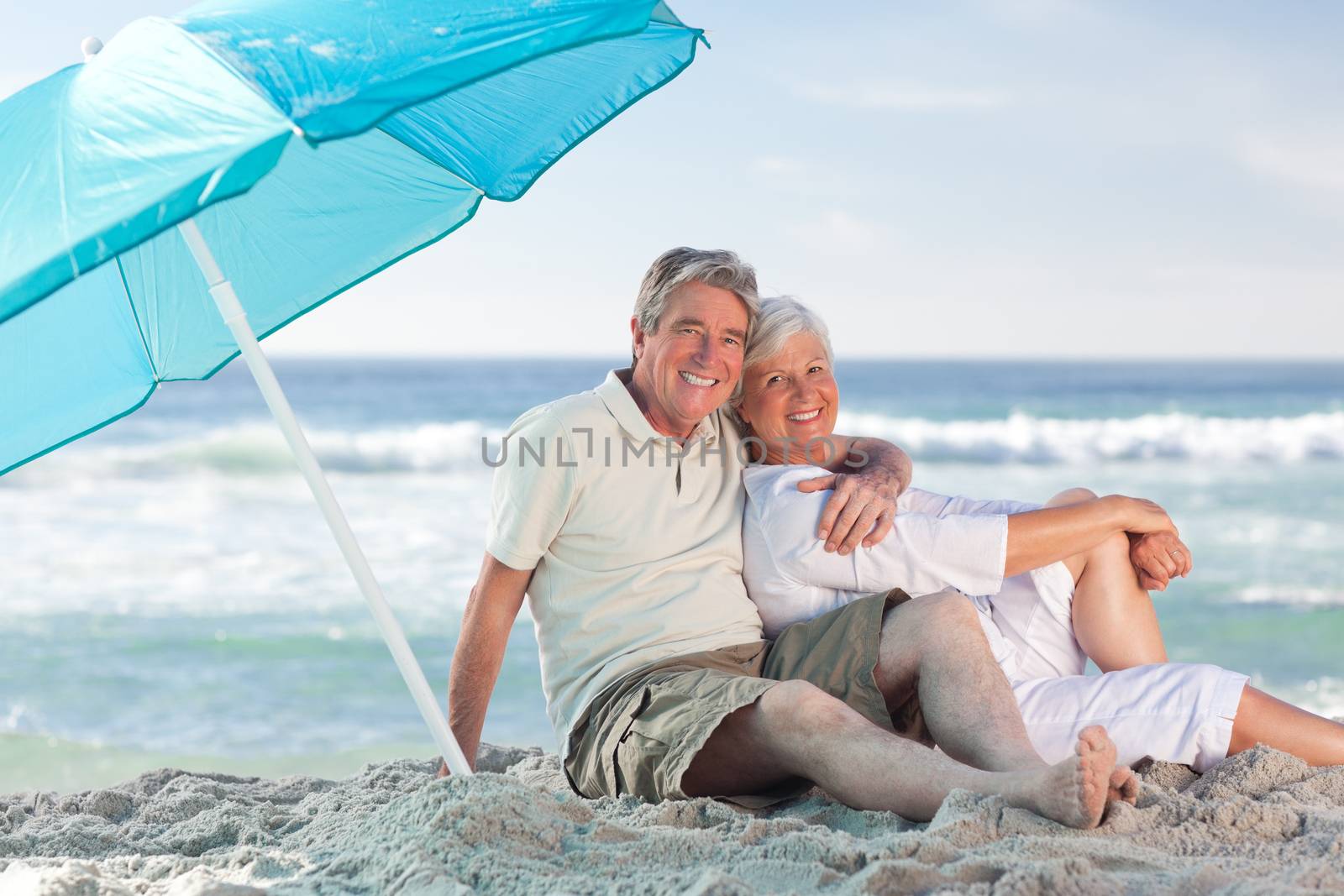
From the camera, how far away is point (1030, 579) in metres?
3.06

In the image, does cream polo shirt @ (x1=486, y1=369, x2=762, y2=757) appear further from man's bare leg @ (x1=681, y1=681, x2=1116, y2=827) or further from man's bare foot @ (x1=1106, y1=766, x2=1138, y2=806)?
man's bare foot @ (x1=1106, y1=766, x2=1138, y2=806)

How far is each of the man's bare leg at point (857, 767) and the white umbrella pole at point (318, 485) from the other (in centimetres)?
63

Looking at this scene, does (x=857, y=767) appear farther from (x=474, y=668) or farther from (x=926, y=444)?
(x=926, y=444)

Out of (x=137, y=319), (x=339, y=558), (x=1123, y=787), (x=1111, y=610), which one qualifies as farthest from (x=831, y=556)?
(x=339, y=558)

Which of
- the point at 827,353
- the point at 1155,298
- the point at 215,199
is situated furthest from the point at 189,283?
the point at 1155,298

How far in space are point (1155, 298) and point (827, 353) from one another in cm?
2637

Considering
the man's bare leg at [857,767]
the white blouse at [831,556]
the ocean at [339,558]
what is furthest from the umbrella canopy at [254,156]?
the ocean at [339,558]

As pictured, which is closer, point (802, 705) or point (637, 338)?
point (802, 705)

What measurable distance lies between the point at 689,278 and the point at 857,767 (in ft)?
4.47

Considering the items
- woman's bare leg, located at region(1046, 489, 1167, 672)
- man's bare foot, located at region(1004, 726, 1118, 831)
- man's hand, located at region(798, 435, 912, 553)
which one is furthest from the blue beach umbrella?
woman's bare leg, located at region(1046, 489, 1167, 672)

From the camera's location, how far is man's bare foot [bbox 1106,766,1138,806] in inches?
85.6

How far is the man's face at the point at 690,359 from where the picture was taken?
9.71ft

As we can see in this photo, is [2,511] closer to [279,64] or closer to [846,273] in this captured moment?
[279,64]

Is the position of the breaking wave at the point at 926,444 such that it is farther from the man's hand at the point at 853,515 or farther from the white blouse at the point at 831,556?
the man's hand at the point at 853,515
